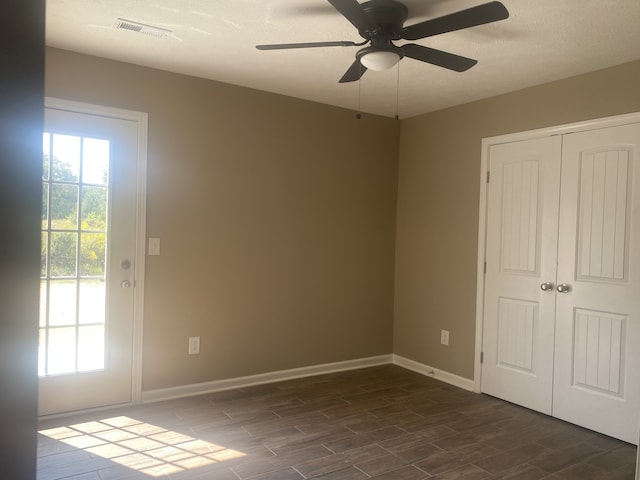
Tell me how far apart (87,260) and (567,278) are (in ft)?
11.5

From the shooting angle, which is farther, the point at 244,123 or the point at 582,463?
the point at 244,123

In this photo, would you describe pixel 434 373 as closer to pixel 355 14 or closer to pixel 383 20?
pixel 383 20

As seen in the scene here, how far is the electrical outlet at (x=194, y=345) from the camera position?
11.9 feet

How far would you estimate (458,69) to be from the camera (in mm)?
2422

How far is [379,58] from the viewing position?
2184 millimetres

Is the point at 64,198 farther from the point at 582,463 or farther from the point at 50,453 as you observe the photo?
the point at 582,463

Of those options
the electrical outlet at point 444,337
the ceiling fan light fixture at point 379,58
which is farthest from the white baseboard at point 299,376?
the ceiling fan light fixture at point 379,58

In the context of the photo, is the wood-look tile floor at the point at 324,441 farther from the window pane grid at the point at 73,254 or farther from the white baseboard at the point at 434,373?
the window pane grid at the point at 73,254

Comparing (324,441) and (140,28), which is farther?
(324,441)

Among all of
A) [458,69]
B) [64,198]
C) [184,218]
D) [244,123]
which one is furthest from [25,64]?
[244,123]

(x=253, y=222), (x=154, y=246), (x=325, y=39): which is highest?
(x=325, y=39)

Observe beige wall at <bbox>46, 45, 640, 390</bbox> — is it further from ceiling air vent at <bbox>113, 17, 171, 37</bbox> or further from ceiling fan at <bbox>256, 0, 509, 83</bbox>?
ceiling fan at <bbox>256, 0, 509, 83</bbox>

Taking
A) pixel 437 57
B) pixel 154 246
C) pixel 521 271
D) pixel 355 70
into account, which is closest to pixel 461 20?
pixel 437 57

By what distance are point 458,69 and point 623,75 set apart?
4.85ft
